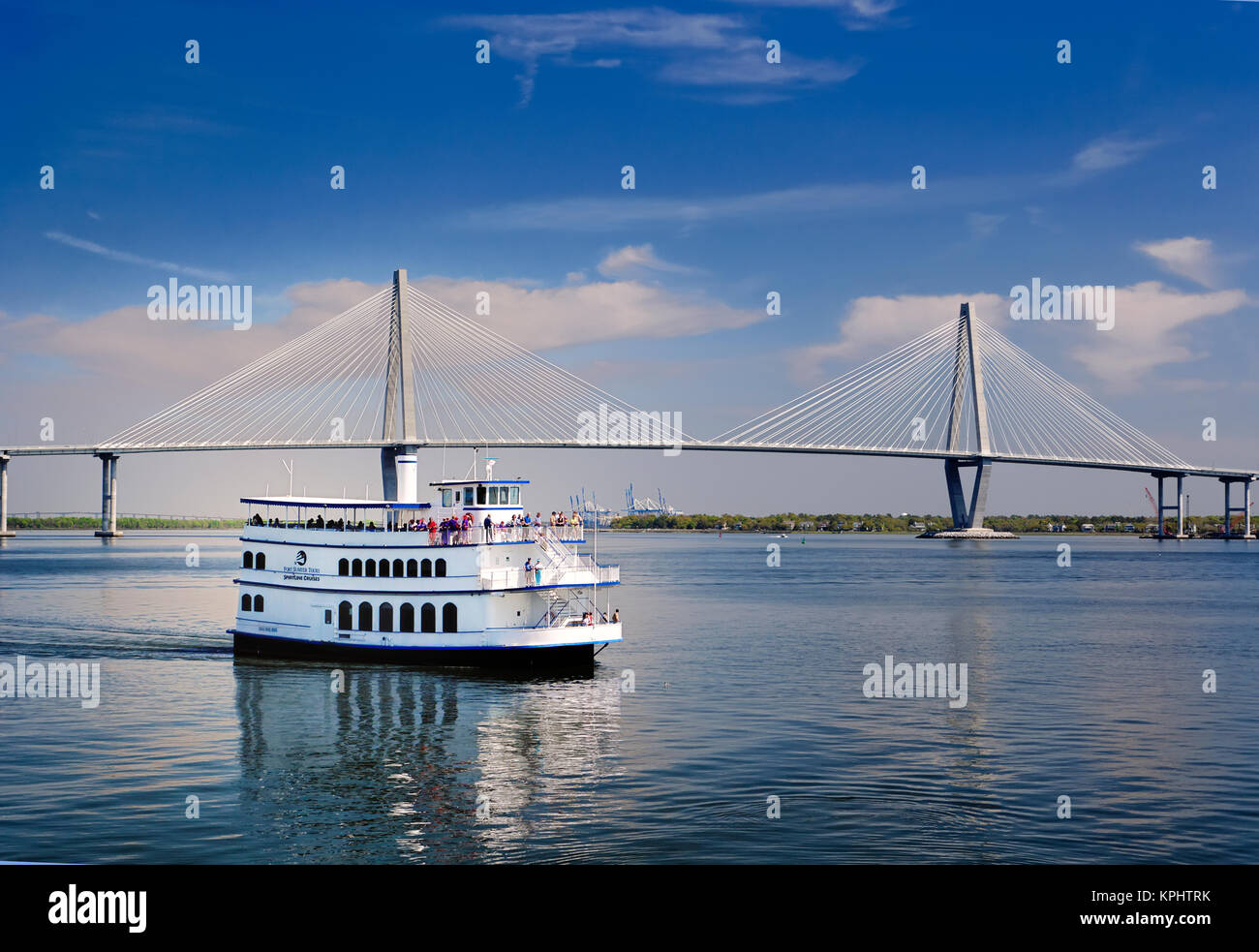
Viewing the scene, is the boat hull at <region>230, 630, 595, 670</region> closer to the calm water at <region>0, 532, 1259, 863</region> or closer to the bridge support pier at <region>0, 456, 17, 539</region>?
the calm water at <region>0, 532, 1259, 863</region>

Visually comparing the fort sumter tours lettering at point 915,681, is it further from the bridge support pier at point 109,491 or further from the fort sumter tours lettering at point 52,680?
the bridge support pier at point 109,491

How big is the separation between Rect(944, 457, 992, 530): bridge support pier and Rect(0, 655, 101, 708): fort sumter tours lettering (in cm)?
12384

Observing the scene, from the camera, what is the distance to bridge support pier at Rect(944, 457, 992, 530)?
143625 millimetres

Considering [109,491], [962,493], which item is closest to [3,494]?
[109,491]

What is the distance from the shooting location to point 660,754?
2242 cm

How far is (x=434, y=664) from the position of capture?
3494 centimetres

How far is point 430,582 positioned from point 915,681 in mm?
15772

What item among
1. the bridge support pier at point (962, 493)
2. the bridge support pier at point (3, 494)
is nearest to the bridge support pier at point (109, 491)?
the bridge support pier at point (3, 494)

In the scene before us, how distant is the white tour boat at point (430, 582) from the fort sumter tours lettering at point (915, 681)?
8428 mm

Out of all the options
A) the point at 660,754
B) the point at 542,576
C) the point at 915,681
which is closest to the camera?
the point at 660,754

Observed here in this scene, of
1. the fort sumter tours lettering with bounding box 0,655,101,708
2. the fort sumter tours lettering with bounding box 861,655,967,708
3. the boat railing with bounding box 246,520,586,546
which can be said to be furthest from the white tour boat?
the fort sumter tours lettering with bounding box 861,655,967,708

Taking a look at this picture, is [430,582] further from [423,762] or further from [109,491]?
[109,491]
